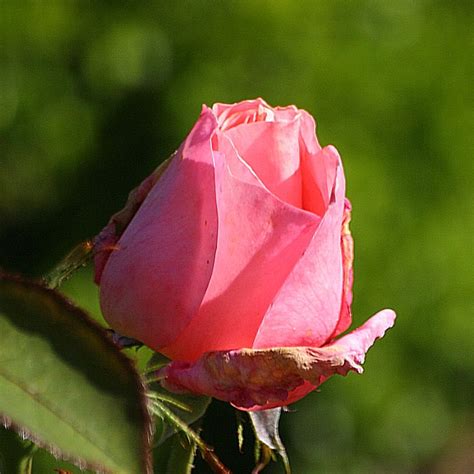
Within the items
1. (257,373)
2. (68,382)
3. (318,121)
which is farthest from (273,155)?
(318,121)

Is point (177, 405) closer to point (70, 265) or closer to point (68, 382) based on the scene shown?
point (70, 265)

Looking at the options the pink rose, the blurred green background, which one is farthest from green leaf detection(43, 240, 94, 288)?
the blurred green background

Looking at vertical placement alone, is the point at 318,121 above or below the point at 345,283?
below

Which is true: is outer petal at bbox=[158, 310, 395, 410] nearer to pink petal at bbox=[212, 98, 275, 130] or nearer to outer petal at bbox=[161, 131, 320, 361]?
outer petal at bbox=[161, 131, 320, 361]

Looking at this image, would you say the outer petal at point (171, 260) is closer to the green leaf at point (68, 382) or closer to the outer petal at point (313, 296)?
the outer petal at point (313, 296)

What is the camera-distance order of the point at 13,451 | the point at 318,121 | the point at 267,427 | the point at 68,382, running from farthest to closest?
the point at 318,121
the point at 267,427
the point at 13,451
the point at 68,382

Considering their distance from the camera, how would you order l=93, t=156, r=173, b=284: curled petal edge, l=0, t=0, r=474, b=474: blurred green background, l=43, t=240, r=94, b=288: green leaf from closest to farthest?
l=43, t=240, r=94, b=288: green leaf
l=93, t=156, r=173, b=284: curled petal edge
l=0, t=0, r=474, b=474: blurred green background

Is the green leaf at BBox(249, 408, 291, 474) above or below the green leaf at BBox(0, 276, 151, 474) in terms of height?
below

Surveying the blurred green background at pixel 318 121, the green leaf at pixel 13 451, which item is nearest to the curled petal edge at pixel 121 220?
the green leaf at pixel 13 451
